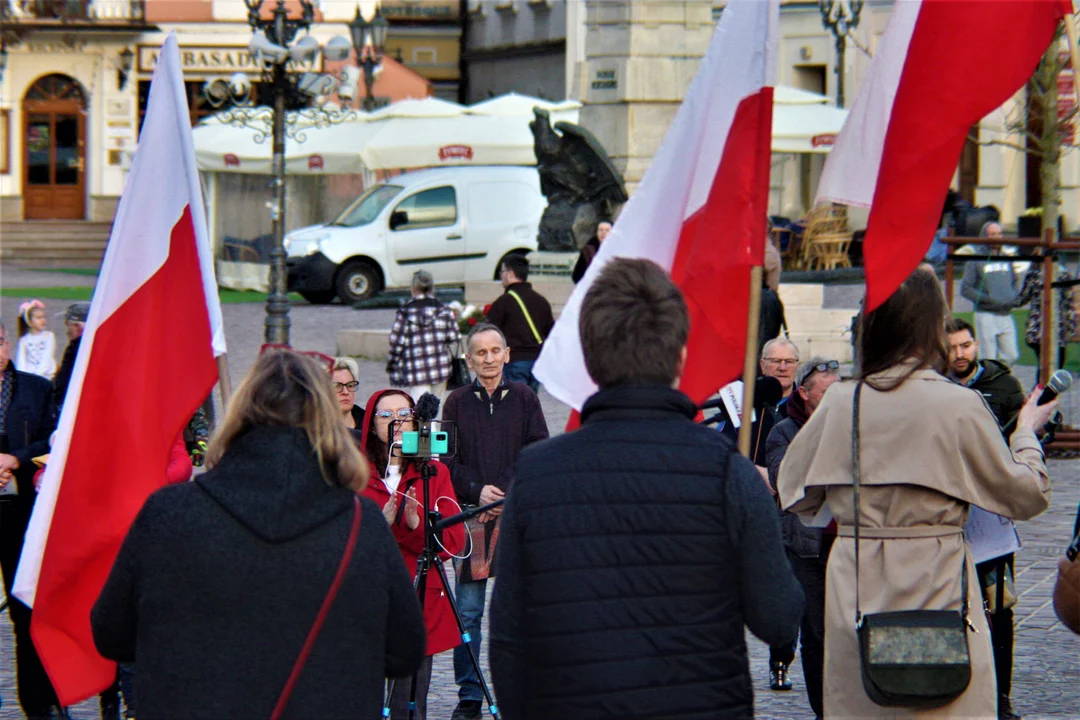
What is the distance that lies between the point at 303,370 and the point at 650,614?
91cm

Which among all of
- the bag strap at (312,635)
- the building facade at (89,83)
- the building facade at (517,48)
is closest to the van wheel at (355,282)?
the building facade at (517,48)

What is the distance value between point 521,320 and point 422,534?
7.45m

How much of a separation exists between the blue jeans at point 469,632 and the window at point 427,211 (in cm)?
1957

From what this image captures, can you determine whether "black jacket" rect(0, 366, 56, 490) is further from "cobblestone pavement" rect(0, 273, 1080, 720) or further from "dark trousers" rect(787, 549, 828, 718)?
"dark trousers" rect(787, 549, 828, 718)

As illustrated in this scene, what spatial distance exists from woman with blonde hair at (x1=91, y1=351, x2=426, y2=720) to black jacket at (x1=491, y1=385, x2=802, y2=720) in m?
0.31

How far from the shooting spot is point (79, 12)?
43156 mm

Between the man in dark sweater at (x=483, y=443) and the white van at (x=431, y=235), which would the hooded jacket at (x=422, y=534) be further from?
the white van at (x=431, y=235)

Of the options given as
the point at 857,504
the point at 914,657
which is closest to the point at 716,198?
the point at 857,504

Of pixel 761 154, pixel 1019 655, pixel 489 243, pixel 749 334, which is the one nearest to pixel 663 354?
pixel 749 334

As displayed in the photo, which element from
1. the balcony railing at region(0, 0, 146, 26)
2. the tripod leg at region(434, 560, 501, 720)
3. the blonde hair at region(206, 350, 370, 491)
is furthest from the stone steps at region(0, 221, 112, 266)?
the blonde hair at region(206, 350, 370, 491)

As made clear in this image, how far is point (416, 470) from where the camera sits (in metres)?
6.55

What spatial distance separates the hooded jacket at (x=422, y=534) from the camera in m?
6.43

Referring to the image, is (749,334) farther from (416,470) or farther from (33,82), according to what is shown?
(33,82)

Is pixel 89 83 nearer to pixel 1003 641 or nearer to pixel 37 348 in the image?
pixel 37 348
